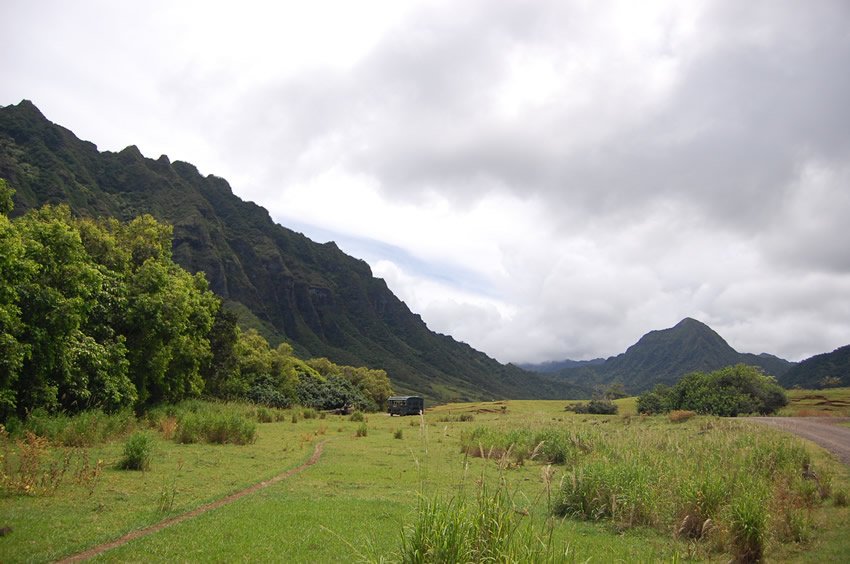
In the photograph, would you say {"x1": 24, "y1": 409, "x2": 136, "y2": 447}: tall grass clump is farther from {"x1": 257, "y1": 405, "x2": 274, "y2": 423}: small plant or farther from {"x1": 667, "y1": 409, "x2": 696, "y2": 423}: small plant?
{"x1": 667, "y1": 409, "x2": 696, "y2": 423}: small plant

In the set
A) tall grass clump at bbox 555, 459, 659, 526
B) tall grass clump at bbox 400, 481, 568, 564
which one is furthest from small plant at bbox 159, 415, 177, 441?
tall grass clump at bbox 400, 481, 568, 564

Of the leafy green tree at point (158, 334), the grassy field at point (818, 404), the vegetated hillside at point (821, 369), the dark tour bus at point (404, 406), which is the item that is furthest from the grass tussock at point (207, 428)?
the vegetated hillside at point (821, 369)

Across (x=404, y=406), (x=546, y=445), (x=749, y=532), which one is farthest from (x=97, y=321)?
(x=404, y=406)

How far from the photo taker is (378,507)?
12836 mm

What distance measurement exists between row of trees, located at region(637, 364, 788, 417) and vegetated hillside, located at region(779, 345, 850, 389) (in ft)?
398

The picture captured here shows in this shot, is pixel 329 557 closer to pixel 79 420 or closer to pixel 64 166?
pixel 79 420

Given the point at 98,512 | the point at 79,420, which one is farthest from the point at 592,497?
the point at 79,420

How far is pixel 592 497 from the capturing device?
43.7 feet

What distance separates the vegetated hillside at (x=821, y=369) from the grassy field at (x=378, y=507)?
545 feet

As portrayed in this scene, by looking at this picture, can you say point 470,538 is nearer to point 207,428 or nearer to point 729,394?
point 207,428

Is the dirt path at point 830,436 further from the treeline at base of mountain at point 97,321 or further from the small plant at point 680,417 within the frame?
the treeline at base of mountain at point 97,321

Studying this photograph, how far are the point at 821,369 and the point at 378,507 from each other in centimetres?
19934

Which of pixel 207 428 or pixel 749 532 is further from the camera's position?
pixel 207 428

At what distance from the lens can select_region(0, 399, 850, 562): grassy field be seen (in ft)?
28.7
